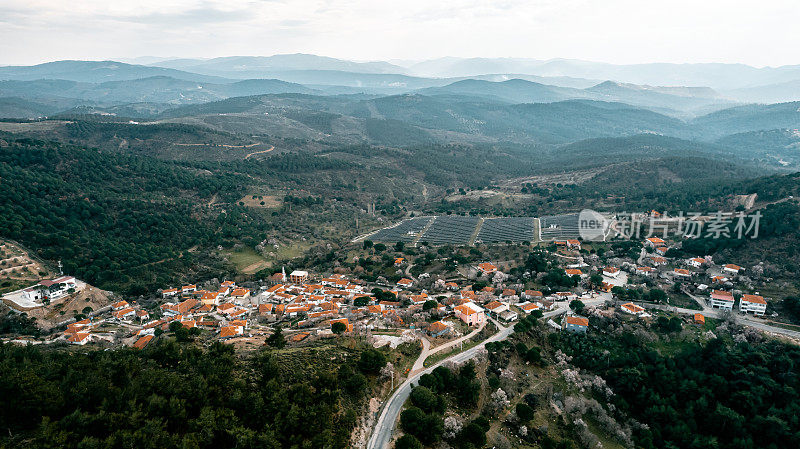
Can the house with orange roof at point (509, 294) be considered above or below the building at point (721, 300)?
below

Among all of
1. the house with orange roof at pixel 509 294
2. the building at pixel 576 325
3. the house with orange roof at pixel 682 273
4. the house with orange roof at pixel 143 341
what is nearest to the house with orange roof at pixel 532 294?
the house with orange roof at pixel 509 294

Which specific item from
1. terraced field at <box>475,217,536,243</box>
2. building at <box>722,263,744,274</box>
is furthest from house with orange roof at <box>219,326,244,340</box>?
building at <box>722,263,744,274</box>

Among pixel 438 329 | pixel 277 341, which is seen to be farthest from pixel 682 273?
pixel 277 341

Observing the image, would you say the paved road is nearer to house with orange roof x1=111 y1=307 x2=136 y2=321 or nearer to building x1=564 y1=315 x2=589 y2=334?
building x1=564 y1=315 x2=589 y2=334

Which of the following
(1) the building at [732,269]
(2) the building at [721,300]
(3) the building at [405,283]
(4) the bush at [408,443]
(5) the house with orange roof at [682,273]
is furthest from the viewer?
(3) the building at [405,283]

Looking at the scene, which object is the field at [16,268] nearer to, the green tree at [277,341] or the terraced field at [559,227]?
the green tree at [277,341]

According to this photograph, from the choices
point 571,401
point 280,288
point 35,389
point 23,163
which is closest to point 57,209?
point 23,163
